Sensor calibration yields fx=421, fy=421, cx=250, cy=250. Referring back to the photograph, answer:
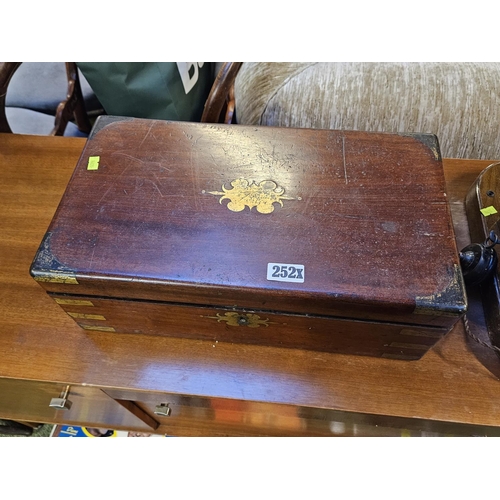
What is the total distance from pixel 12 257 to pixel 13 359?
23cm

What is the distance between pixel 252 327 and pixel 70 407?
0.54 m

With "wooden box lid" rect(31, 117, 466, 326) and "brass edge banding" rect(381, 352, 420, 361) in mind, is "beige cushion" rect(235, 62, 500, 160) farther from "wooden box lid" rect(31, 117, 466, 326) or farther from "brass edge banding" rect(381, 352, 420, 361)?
"brass edge banding" rect(381, 352, 420, 361)

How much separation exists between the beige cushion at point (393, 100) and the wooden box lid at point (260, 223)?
→ 1.38 ft

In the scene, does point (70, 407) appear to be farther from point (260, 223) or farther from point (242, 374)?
point (260, 223)

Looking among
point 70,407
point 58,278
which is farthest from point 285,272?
point 70,407

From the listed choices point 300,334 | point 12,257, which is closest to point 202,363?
point 300,334

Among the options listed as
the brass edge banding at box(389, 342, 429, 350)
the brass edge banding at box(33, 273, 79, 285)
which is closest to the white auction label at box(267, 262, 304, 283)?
the brass edge banding at box(389, 342, 429, 350)

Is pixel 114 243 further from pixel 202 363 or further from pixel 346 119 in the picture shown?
pixel 346 119

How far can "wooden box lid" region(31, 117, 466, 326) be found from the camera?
2.25 feet

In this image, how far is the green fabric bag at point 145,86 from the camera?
1.20m

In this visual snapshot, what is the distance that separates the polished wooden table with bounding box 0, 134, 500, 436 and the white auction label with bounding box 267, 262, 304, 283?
207 millimetres

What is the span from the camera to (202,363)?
2.68 ft

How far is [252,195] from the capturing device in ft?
2.57

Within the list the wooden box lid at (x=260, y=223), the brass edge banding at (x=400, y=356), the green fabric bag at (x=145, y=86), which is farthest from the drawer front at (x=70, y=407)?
the green fabric bag at (x=145, y=86)
